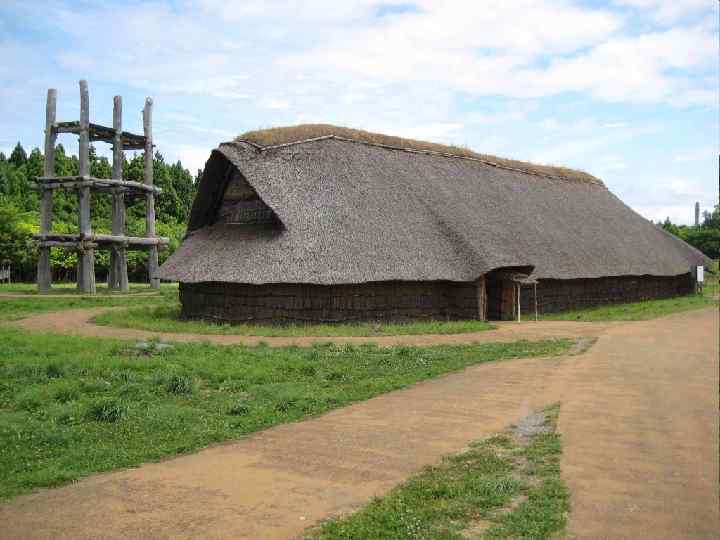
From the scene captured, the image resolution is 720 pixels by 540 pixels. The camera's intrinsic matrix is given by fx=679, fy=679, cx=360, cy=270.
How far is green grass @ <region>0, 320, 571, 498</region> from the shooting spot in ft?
25.0

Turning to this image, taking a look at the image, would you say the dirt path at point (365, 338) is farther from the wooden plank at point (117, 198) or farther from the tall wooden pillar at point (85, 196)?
the wooden plank at point (117, 198)

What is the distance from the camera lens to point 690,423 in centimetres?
592

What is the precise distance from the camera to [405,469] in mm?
6777

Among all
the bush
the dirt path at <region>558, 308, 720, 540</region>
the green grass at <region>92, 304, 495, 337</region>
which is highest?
the green grass at <region>92, 304, 495, 337</region>

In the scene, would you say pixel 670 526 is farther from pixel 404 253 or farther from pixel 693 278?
pixel 693 278

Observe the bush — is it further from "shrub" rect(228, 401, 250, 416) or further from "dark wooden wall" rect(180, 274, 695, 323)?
"dark wooden wall" rect(180, 274, 695, 323)

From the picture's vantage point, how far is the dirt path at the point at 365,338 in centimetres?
1736

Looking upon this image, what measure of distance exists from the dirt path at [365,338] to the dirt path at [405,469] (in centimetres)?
744

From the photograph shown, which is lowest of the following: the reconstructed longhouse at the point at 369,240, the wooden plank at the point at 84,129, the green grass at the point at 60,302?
the green grass at the point at 60,302

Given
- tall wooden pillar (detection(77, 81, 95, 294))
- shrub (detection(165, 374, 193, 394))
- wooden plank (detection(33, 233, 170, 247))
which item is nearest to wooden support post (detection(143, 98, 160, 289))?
wooden plank (detection(33, 233, 170, 247))

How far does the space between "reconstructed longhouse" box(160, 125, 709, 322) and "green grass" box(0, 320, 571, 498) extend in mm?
5333

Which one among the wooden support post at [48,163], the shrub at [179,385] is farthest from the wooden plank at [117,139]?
the shrub at [179,385]

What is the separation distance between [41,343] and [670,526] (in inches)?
570

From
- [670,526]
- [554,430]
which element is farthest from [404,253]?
[670,526]
